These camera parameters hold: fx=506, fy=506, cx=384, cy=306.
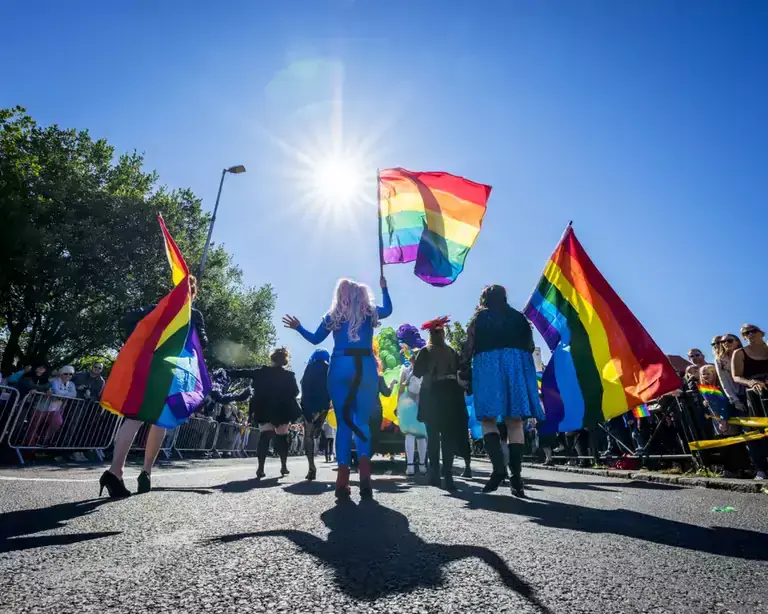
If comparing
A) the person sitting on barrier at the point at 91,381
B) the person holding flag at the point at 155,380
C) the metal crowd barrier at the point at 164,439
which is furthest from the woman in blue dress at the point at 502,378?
the person sitting on barrier at the point at 91,381

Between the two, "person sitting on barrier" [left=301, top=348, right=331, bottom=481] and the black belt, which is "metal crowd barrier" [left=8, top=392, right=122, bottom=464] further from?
the black belt

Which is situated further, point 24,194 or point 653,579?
point 24,194

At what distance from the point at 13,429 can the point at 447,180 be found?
7951 millimetres

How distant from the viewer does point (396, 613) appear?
1592mm

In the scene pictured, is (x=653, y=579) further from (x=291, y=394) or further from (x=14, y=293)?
(x=14, y=293)

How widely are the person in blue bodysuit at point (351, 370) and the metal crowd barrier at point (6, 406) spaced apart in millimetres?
6018

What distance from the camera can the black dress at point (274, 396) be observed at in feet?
25.8

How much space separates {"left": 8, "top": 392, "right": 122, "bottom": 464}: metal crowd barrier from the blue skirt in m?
7.56

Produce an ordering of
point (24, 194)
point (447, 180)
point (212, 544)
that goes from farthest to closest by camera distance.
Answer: point (24, 194) → point (447, 180) → point (212, 544)

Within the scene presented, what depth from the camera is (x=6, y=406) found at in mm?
8070

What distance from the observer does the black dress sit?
7.86 metres

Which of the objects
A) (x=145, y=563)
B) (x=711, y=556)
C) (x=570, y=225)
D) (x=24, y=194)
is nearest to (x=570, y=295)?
(x=570, y=225)

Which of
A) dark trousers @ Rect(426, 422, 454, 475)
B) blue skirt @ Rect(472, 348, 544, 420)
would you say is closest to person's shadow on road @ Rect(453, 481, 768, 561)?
blue skirt @ Rect(472, 348, 544, 420)

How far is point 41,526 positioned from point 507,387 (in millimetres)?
3919
